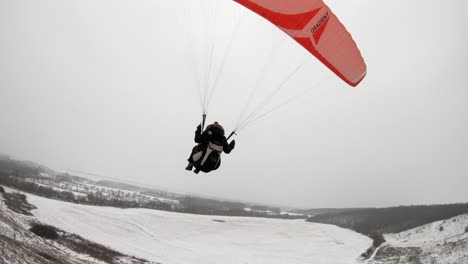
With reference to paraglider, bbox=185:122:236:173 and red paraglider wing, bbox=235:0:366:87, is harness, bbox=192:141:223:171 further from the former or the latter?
red paraglider wing, bbox=235:0:366:87

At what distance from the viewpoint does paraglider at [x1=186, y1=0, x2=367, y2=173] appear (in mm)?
7109

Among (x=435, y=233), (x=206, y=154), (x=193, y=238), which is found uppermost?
(x=206, y=154)

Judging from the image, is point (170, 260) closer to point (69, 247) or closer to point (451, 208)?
point (69, 247)

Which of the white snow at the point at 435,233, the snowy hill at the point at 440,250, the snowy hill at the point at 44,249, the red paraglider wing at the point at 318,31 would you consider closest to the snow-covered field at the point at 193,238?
the snowy hill at the point at 44,249

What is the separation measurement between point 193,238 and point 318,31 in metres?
37.7

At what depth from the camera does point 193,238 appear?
4125 centimetres

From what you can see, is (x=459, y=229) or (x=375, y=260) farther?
(x=459, y=229)

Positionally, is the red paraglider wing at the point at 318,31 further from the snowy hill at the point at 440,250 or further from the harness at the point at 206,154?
the snowy hill at the point at 440,250

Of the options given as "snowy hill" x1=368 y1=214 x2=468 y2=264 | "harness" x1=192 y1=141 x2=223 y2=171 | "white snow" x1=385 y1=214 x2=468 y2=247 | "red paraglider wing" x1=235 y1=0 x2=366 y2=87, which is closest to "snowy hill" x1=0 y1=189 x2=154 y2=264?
"harness" x1=192 y1=141 x2=223 y2=171

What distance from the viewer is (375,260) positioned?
118 feet

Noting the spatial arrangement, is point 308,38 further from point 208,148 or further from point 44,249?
point 44,249

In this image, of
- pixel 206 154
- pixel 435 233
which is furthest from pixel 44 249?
pixel 435 233

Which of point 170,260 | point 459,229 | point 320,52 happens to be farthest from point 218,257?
point 459,229

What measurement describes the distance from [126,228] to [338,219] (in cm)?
12079
